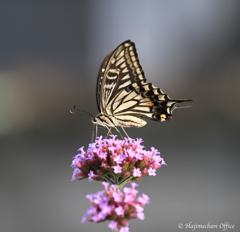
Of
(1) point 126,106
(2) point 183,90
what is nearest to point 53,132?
(2) point 183,90

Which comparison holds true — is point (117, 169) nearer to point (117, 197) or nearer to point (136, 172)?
→ point (136, 172)

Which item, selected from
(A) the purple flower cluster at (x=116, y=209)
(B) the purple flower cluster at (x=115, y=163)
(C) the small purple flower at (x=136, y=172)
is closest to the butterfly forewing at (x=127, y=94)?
(B) the purple flower cluster at (x=115, y=163)

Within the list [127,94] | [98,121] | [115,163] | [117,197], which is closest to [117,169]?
[115,163]

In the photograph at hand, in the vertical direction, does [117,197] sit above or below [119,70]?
below

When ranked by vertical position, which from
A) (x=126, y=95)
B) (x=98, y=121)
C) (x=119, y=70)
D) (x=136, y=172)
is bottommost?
(x=136, y=172)

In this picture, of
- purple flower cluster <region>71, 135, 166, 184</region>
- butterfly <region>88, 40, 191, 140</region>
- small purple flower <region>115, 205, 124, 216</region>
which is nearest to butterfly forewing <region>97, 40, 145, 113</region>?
butterfly <region>88, 40, 191, 140</region>

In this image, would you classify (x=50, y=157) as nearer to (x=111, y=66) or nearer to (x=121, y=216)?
(x=111, y=66)
